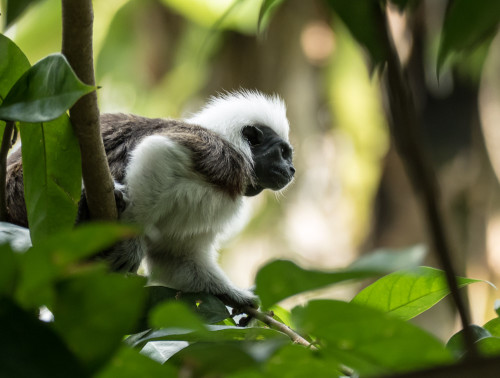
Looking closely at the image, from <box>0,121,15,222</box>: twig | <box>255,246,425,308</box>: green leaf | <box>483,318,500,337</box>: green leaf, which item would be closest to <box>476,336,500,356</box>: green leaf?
<box>483,318,500,337</box>: green leaf

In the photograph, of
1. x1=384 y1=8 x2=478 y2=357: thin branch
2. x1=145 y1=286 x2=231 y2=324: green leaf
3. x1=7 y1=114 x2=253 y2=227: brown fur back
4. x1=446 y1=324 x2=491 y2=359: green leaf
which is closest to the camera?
x1=384 y1=8 x2=478 y2=357: thin branch

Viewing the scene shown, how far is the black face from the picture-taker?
274 centimetres

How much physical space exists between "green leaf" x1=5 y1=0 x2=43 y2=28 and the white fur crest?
5.91 ft

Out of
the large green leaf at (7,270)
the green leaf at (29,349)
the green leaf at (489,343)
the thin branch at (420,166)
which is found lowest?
the green leaf at (489,343)

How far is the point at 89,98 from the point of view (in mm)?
1334

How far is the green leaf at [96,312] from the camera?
633 millimetres

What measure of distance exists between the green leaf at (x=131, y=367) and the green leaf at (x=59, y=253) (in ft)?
0.41

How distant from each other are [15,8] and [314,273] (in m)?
0.41

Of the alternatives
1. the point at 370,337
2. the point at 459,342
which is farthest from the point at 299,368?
the point at 459,342

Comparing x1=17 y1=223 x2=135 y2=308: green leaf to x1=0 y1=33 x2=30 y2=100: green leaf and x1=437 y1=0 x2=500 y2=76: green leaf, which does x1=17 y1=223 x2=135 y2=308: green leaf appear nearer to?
x1=437 y1=0 x2=500 y2=76: green leaf

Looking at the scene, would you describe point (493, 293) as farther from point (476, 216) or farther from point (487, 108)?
point (487, 108)

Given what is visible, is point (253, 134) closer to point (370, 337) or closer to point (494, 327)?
point (494, 327)

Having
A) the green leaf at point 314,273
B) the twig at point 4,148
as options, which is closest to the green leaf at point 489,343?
the green leaf at point 314,273

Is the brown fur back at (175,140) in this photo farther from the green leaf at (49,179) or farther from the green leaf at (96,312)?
the green leaf at (96,312)
